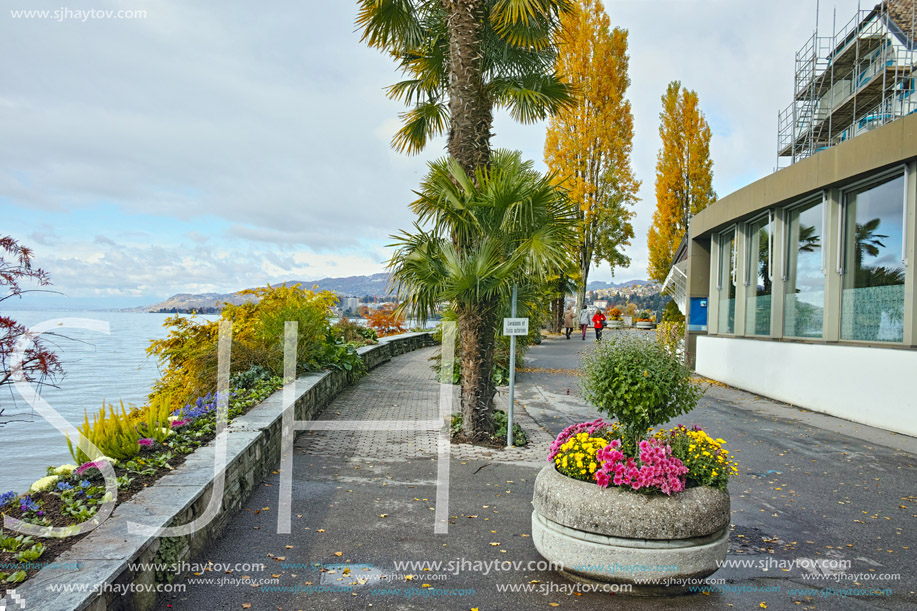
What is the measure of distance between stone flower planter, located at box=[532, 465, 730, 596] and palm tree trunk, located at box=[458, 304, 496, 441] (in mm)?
4030

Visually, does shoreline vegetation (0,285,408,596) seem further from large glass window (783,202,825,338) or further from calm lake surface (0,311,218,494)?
large glass window (783,202,825,338)

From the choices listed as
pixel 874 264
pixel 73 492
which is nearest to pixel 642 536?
pixel 73 492

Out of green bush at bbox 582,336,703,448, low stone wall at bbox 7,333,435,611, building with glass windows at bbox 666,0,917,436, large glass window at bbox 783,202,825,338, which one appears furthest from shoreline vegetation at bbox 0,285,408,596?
large glass window at bbox 783,202,825,338

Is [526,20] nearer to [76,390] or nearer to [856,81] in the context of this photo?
[76,390]

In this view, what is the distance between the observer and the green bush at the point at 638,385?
4.46 meters

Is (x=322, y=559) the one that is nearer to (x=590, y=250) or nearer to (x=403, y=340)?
(x=403, y=340)

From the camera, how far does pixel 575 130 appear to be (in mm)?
31844

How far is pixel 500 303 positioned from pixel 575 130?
84.9 ft

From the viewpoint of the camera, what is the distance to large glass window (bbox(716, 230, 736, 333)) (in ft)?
52.3

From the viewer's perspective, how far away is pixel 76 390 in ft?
30.7

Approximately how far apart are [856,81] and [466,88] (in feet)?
46.6

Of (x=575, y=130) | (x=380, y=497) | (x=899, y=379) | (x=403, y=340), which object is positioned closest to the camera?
(x=380, y=497)

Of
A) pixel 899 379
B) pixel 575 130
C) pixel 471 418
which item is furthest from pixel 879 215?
pixel 575 130

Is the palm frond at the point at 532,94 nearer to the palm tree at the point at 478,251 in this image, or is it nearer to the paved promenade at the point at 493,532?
the palm tree at the point at 478,251
